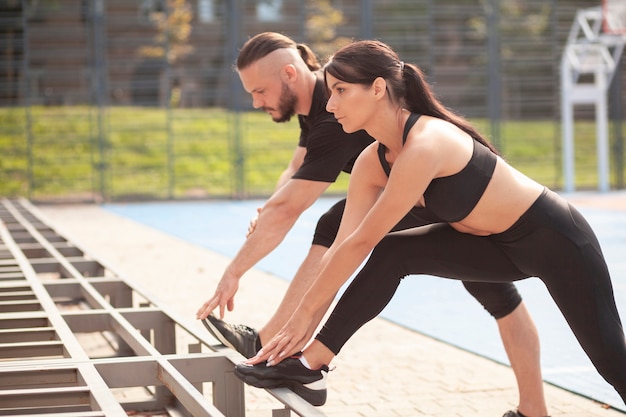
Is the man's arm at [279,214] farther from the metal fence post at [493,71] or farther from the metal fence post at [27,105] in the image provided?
the metal fence post at [493,71]

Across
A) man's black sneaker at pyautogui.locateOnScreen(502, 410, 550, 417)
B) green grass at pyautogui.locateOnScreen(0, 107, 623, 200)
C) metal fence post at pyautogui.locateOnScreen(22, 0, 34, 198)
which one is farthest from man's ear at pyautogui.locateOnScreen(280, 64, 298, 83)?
metal fence post at pyautogui.locateOnScreen(22, 0, 34, 198)

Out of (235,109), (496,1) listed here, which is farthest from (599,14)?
(235,109)

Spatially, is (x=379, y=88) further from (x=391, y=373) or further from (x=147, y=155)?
A: (x=147, y=155)

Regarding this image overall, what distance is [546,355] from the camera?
569cm

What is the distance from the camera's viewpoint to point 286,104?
4355 mm

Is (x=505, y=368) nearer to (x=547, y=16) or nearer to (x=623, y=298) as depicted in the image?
(x=623, y=298)

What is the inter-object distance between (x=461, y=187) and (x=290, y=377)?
85cm

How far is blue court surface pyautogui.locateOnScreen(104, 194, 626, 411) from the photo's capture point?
17.5 feet

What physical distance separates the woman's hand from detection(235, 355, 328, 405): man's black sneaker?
2 cm

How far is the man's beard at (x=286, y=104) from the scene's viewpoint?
4.32m

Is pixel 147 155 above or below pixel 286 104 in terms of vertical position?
below

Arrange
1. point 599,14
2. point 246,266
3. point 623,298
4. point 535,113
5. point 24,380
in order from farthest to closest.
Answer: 1. point 535,113
2. point 599,14
3. point 623,298
4. point 246,266
5. point 24,380

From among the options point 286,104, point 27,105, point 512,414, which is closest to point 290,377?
point 512,414

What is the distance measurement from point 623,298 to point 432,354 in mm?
2372
